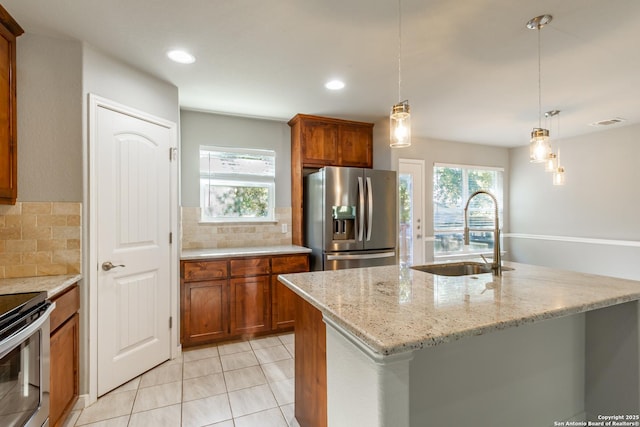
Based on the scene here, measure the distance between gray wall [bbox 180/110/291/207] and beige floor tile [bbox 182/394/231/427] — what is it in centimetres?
206

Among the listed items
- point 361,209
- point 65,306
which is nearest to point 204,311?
point 65,306

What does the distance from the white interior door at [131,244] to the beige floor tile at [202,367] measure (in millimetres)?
262

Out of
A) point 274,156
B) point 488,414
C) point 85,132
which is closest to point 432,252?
point 274,156

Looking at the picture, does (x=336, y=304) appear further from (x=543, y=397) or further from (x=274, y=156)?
(x=274, y=156)

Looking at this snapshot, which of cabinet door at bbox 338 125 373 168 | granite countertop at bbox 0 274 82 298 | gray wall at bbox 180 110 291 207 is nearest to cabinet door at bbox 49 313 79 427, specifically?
granite countertop at bbox 0 274 82 298

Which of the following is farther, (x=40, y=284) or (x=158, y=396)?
(x=158, y=396)

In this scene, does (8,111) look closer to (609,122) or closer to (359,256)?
(359,256)

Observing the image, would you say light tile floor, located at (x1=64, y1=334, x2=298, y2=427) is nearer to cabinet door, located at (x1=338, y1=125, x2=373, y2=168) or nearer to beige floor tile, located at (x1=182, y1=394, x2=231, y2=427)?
beige floor tile, located at (x1=182, y1=394, x2=231, y2=427)

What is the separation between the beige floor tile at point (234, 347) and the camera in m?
2.95

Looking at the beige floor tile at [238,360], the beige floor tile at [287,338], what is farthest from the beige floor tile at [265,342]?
the beige floor tile at [238,360]

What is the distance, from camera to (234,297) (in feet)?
10.2

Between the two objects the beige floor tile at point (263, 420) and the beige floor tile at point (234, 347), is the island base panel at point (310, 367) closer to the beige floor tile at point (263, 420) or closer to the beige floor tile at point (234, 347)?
the beige floor tile at point (263, 420)

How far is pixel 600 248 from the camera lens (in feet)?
14.4

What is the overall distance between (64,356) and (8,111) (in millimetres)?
1511
